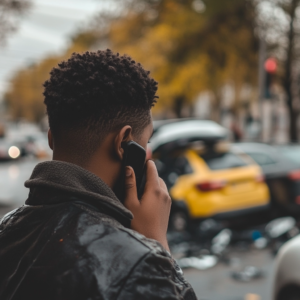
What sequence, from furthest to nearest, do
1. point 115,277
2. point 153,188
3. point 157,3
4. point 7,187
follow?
point 157,3 → point 7,187 → point 153,188 → point 115,277

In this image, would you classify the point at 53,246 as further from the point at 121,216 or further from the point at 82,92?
the point at 82,92

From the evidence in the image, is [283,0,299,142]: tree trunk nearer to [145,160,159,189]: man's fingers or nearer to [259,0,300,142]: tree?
[259,0,300,142]: tree

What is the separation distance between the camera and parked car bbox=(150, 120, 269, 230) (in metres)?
7.56

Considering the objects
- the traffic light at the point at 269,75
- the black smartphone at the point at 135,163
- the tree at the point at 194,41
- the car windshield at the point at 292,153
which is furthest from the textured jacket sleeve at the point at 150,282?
the tree at the point at 194,41

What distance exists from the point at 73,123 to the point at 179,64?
59.4 feet

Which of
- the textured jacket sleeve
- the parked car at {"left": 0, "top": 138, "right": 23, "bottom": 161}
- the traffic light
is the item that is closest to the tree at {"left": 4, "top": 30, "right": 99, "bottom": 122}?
the parked car at {"left": 0, "top": 138, "right": 23, "bottom": 161}

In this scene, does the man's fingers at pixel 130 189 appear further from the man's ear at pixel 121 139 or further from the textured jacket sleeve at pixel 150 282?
the textured jacket sleeve at pixel 150 282

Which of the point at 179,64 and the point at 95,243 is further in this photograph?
the point at 179,64

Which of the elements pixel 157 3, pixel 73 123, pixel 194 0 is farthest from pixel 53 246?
pixel 157 3

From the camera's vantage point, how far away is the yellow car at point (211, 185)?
7.54 metres

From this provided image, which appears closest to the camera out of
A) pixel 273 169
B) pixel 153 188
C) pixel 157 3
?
pixel 153 188

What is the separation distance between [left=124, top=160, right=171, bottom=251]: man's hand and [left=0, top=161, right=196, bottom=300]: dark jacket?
7 cm

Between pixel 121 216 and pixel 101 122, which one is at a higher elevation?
pixel 101 122

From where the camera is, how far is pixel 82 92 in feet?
3.88
